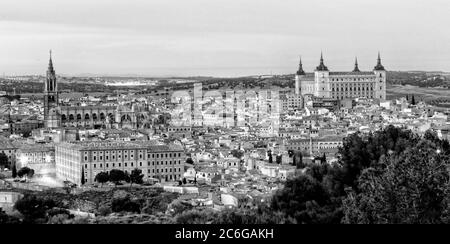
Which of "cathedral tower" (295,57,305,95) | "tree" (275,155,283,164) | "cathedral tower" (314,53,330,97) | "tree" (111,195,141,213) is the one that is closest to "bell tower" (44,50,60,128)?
→ "tree" (275,155,283,164)

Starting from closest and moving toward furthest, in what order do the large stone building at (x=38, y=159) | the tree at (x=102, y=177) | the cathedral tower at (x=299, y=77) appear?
1. the tree at (x=102, y=177)
2. the large stone building at (x=38, y=159)
3. the cathedral tower at (x=299, y=77)

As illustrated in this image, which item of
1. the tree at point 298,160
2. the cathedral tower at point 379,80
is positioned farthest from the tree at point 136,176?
the cathedral tower at point 379,80

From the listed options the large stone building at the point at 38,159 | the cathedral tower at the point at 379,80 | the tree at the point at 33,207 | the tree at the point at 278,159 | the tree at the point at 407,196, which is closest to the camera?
the tree at the point at 407,196

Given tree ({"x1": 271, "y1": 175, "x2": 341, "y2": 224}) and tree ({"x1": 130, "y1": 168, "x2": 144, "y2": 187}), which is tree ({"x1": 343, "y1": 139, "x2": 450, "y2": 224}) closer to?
tree ({"x1": 271, "y1": 175, "x2": 341, "y2": 224})

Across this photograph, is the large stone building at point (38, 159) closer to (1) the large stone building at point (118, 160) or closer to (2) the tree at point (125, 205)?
(1) the large stone building at point (118, 160)

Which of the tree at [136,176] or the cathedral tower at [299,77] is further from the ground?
the cathedral tower at [299,77]
